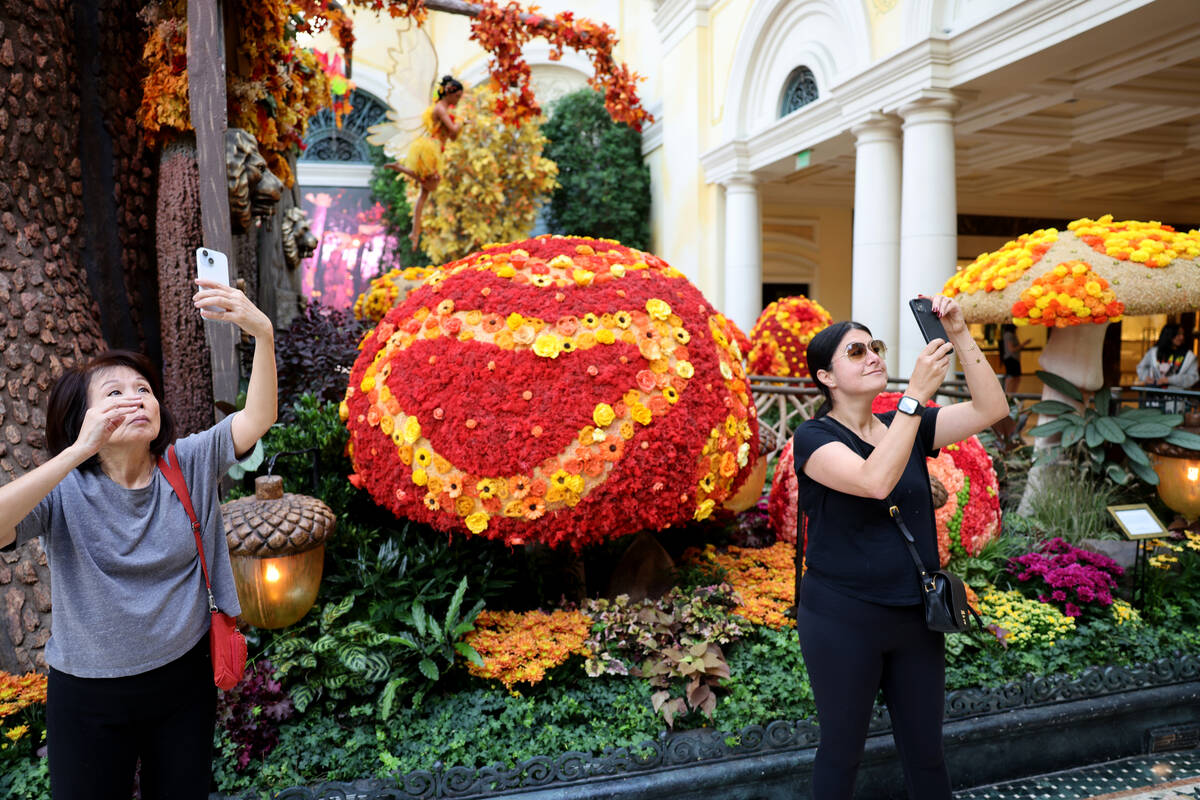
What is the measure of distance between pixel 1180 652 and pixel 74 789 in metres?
4.47

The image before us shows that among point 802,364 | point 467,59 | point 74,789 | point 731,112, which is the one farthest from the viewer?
point 467,59

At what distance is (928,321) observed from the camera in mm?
2012

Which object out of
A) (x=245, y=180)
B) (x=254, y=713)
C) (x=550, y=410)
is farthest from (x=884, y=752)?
(x=245, y=180)

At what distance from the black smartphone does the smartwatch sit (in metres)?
0.21

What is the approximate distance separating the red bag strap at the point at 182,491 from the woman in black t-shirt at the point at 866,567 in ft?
5.19

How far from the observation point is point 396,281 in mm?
6555

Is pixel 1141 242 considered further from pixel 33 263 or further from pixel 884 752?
pixel 33 263

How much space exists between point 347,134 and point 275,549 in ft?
57.9

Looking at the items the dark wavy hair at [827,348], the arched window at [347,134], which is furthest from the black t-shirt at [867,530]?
the arched window at [347,134]

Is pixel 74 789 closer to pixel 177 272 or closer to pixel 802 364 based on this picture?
pixel 177 272

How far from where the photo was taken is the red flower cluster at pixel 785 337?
342 inches

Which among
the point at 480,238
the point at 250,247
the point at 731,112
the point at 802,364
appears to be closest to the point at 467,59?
the point at 480,238

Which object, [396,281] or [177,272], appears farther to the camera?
[396,281]

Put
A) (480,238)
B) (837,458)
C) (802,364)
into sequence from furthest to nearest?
(480,238) → (802,364) → (837,458)
